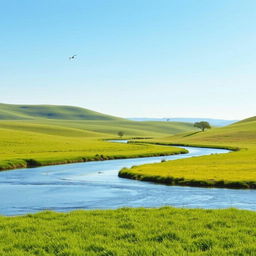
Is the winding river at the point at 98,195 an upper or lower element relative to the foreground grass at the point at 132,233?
lower

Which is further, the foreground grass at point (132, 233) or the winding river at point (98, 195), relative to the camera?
the winding river at point (98, 195)

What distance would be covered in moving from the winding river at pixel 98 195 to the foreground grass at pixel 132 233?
8.92 m

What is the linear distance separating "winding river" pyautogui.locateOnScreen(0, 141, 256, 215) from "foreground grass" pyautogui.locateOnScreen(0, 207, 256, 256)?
351 inches

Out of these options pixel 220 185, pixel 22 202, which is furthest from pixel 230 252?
pixel 220 185

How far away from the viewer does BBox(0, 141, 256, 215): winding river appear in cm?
3027

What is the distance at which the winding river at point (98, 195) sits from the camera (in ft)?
99.3

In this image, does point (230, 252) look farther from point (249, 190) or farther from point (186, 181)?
point (186, 181)

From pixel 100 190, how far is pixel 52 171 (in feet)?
66.6

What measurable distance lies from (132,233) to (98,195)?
2026 centimetres

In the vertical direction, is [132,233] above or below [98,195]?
above

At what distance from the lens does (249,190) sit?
3778 cm

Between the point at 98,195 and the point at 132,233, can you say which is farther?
the point at 98,195

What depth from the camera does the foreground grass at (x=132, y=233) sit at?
14.1 m

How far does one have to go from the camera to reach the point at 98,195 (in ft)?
119
